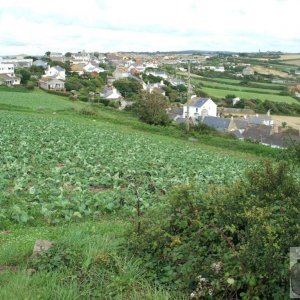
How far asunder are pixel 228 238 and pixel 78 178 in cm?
875

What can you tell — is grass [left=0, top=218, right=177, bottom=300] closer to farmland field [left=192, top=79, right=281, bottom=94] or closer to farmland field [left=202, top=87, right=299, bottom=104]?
farmland field [left=202, top=87, right=299, bottom=104]

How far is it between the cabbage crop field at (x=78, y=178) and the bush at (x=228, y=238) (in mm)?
1526

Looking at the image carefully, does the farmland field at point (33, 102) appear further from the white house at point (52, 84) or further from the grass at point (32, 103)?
the white house at point (52, 84)

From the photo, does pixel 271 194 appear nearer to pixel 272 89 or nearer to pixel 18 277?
pixel 18 277

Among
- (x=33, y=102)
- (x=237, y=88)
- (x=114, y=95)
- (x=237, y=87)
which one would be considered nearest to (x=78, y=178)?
(x=33, y=102)

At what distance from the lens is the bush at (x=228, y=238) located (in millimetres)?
4473

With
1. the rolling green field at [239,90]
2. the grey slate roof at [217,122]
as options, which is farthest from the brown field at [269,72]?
the grey slate roof at [217,122]

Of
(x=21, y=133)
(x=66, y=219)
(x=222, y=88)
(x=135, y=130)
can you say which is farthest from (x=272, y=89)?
(x=66, y=219)

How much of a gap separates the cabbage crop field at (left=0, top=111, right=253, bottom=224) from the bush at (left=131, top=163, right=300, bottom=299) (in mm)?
1526

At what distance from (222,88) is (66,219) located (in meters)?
90.2

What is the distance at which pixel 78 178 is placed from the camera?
13.3 metres

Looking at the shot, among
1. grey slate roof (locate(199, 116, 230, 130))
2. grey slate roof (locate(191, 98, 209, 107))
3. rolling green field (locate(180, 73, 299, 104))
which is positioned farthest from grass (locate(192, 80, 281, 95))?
grey slate roof (locate(199, 116, 230, 130))

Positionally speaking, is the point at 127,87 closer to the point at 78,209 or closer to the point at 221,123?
the point at 221,123

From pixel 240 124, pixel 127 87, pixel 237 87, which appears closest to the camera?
pixel 240 124
